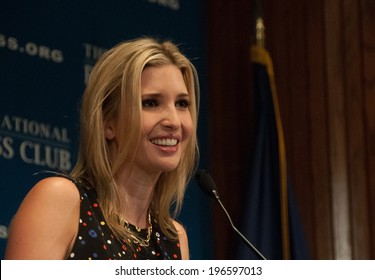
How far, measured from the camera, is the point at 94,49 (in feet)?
12.9

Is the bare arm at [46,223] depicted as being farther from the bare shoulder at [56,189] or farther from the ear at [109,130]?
the ear at [109,130]

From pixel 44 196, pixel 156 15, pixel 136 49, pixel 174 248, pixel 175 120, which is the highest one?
pixel 156 15

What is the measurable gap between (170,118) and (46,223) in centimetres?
47

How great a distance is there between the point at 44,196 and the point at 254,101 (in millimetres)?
2141

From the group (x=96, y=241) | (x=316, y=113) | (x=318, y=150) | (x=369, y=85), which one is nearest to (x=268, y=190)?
(x=318, y=150)

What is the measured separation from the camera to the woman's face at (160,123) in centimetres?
242

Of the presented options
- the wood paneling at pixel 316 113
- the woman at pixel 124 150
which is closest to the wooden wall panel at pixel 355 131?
the wood paneling at pixel 316 113

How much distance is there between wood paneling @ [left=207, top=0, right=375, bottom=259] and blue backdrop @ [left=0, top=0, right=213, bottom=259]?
0.35 meters

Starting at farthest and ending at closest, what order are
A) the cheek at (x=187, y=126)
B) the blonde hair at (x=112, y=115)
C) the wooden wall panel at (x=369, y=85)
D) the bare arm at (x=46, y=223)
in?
the wooden wall panel at (x=369, y=85)
the cheek at (x=187, y=126)
the blonde hair at (x=112, y=115)
the bare arm at (x=46, y=223)

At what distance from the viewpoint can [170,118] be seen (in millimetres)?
2432

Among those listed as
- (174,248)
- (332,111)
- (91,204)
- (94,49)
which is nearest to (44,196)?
(91,204)

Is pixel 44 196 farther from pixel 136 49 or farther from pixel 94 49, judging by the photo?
pixel 94 49

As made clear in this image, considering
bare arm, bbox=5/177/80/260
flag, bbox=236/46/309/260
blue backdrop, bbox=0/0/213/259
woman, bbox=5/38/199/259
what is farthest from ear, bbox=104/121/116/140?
flag, bbox=236/46/309/260

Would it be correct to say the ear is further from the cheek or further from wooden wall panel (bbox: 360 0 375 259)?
wooden wall panel (bbox: 360 0 375 259)
